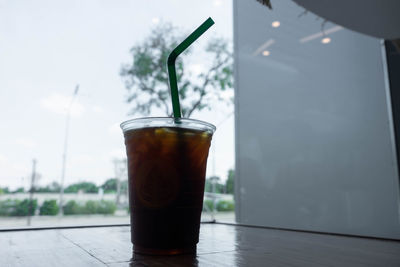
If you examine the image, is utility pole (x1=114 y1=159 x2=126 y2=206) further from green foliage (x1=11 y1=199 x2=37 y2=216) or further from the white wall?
the white wall

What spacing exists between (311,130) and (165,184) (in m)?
1.34

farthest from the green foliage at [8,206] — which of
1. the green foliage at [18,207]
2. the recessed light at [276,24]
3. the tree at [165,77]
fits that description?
the recessed light at [276,24]

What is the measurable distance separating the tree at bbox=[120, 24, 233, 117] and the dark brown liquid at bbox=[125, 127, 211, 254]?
178 inches

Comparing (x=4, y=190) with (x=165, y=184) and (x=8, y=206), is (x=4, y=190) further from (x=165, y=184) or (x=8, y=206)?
(x=165, y=184)

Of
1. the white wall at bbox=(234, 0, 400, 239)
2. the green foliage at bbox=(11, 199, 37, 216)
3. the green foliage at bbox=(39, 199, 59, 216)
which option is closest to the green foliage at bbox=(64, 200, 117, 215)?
the green foliage at bbox=(39, 199, 59, 216)

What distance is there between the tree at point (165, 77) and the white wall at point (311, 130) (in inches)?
117

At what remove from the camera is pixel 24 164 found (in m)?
4.20

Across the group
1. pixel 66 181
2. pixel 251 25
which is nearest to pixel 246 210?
pixel 251 25

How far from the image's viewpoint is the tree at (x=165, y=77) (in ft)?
17.4

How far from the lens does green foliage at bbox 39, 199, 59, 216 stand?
178 inches

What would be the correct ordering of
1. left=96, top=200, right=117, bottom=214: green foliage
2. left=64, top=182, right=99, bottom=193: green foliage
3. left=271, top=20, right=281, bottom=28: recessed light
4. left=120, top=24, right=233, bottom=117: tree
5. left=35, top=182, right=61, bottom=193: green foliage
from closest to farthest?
left=271, top=20, right=281, bottom=28: recessed light → left=64, top=182, right=99, bottom=193: green foliage → left=35, top=182, right=61, bottom=193: green foliage → left=96, top=200, right=117, bottom=214: green foliage → left=120, top=24, right=233, bottom=117: tree

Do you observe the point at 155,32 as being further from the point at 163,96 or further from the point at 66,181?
the point at 66,181

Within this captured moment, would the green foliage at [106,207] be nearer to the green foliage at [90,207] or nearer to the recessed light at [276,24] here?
the green foliage at [90,207]

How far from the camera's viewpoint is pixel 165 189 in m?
0.64
